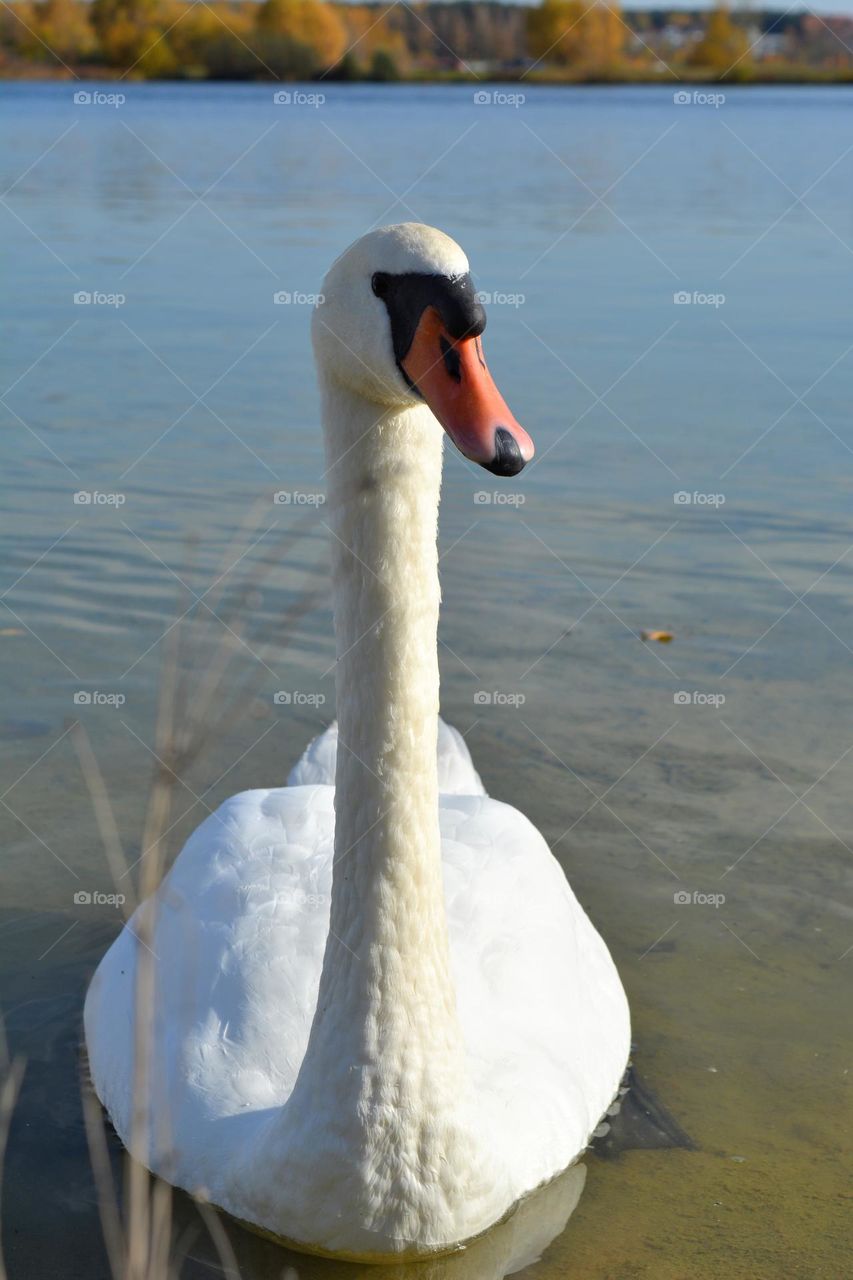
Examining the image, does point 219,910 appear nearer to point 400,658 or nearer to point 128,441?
point 400,658

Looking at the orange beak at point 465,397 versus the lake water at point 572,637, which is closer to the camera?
the orange beak at point 465,397

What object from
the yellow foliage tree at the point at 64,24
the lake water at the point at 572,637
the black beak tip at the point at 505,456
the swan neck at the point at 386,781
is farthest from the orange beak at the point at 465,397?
the yellow foliage tree at the point at 64,24

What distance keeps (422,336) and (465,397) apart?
7.2 inches

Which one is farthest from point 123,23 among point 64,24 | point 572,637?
point 572,637

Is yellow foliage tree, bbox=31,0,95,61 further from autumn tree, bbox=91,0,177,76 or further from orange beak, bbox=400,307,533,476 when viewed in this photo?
orange beak, bbox=400,307,533,476

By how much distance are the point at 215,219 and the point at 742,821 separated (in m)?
19.5

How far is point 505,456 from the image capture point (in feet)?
11.0

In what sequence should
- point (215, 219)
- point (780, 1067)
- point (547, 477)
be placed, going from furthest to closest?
point (215, 219) < point (547, 477) < point (780, 1067)

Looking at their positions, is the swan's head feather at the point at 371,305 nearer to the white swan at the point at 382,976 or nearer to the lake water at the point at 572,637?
the white swan at the point at 382,976

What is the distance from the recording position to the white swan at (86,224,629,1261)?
368 cm

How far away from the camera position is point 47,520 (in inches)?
400

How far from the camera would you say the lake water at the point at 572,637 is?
4.91 meters

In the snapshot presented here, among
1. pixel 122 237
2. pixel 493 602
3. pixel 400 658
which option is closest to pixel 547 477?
pixel 493 602

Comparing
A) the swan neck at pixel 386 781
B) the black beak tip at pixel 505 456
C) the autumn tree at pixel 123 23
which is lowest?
the swan neck at pixel 386 781
